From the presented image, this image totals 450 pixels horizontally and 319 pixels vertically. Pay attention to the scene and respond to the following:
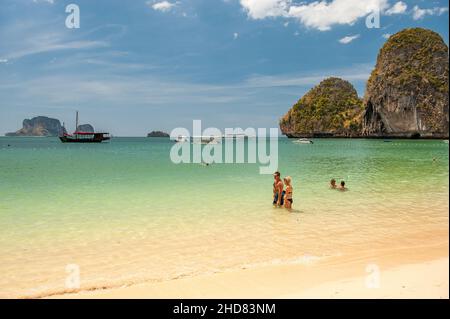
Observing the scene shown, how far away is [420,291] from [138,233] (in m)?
7.81

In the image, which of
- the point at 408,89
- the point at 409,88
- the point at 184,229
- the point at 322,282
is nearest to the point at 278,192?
the point at 184,229

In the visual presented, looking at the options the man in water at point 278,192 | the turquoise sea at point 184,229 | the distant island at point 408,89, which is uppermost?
the distant island at point 408,89

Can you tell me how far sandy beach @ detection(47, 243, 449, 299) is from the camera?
18.2ft

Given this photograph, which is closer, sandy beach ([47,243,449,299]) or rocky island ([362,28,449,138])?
sandy beach ([47,243,449,299])

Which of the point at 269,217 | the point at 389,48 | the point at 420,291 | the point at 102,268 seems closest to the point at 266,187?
the point at 269,217

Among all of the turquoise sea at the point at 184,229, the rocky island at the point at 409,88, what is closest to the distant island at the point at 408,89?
the rocky island at the point at 409,88

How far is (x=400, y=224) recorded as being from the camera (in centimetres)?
1137

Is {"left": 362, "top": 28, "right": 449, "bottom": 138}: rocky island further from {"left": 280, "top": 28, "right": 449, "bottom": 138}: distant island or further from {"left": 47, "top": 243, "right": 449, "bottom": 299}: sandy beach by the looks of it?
{"left": 47, "top": 243, "right": 449, "bottom": 299}: sandy beach

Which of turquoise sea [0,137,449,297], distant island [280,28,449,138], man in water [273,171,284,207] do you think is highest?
distant island [280,28,449,138]

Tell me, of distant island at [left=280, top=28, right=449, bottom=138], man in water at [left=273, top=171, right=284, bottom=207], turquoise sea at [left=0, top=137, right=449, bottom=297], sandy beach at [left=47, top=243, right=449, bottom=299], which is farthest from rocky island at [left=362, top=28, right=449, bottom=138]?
sandy beach at [left=47, top=243, right=449, bottom=299]

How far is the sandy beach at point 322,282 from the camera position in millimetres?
5539

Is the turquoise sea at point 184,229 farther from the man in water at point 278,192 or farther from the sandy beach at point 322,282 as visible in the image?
the sandy beach at point 322,282

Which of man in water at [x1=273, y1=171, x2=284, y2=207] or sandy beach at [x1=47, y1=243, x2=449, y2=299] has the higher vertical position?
man in water at [x1=273, y1=171, x2=284, y2=207]

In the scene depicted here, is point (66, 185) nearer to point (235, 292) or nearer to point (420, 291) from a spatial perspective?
point (235, 292)
